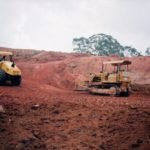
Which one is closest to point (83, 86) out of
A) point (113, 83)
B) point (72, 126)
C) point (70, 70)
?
point (113, 83)

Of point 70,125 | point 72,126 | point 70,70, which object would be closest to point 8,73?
point 70,125

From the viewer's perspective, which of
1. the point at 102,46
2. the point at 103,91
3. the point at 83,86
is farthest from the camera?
the point at 102,46

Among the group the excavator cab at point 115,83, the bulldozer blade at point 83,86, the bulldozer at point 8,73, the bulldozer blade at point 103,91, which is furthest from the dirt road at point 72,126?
the bulldozer blade at point 83,86

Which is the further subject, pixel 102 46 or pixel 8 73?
pixel 102 46

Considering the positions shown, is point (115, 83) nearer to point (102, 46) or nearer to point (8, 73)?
point (8, 73)

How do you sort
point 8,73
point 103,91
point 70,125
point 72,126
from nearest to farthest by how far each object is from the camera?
point 72,126
point 70,125
point 103,91
point 8,73

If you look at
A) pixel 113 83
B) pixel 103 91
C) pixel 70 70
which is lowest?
pixel 103 91

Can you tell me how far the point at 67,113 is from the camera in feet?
54.4

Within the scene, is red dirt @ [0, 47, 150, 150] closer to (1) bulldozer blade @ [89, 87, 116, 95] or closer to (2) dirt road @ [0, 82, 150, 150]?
(2) dirt road @ [0, 82, 150, 150]

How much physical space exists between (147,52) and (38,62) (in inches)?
1401

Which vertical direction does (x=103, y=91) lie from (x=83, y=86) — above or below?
below

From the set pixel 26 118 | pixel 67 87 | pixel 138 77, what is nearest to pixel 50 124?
pixel 26 118

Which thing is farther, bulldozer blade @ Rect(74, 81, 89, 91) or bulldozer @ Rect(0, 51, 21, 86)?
bulldozer blade @ Rect(74, 81, 89, 91)

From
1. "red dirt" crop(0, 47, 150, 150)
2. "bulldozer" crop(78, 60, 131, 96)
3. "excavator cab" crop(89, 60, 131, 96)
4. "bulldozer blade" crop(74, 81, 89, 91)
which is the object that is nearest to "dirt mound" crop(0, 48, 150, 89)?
"bulldozer blade" crop(74, 81, 89, 91)
